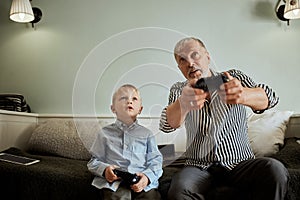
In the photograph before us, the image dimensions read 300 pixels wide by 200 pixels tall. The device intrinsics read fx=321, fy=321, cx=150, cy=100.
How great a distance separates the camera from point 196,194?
97 centimetres

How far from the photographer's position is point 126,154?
1.06 m

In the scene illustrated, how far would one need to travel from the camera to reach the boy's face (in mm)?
1037

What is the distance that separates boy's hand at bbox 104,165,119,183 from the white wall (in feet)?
0.72

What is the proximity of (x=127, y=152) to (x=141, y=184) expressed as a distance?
0.12 metres

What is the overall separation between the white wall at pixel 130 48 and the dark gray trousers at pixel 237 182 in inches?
10.9

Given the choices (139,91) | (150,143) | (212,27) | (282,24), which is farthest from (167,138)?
(282,24)

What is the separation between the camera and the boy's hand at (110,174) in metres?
1.00

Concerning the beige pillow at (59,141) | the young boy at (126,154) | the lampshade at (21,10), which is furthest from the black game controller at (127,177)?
the lampshade at (21,10)

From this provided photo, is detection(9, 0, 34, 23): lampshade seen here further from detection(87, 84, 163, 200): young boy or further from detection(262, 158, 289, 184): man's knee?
detection(262, 158, 289, 184): man's knee

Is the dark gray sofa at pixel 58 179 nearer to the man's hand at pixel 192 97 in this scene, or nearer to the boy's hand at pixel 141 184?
the boy's hand at pixel 141 184

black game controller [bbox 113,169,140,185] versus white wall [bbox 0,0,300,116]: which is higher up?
white wall [bbox 0,0,300,116]

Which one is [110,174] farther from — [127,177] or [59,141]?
[59,141]

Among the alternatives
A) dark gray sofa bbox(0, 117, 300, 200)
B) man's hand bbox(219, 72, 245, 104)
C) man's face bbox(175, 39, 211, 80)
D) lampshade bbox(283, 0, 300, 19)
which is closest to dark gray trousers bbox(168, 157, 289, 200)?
dark gray sofa bbox(0, 117, 300, 200)

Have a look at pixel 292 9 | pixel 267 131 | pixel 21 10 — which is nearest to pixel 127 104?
pixel 267 131
